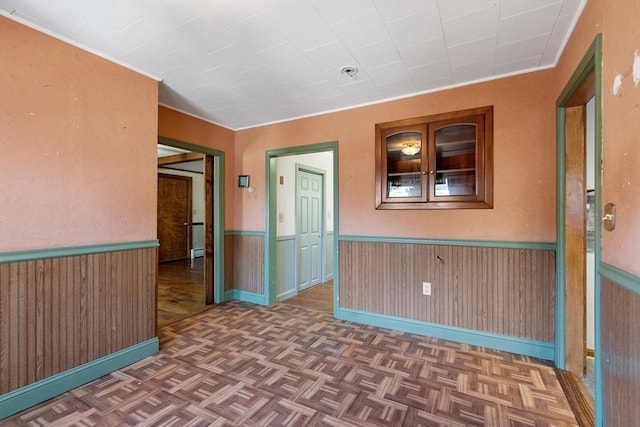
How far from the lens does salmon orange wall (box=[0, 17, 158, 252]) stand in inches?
70.7

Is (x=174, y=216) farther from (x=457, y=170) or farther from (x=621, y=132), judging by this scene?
(x=621, y=132)

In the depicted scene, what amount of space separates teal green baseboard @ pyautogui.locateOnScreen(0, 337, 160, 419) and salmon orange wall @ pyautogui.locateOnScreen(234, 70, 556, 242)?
2.27 m

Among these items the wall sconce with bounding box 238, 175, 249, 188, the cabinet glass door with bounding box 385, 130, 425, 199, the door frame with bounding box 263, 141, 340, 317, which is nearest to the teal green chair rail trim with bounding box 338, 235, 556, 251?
the cabinet glass door with bounding box 385, 130, 425, 199

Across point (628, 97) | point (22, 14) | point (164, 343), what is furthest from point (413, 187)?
point (22, 14)

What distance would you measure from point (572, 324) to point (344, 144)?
8.58 feet

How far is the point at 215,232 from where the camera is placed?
394cm

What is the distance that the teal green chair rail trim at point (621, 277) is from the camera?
1054mm

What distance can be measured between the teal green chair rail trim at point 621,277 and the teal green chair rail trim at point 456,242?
1.19m

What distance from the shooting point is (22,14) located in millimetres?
1763

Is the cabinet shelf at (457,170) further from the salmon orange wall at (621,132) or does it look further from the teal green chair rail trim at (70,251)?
the teal green chair rail trim at (70,251)

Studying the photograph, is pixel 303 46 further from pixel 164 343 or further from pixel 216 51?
pixel 164 343

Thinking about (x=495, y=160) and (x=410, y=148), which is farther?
(x=410, y=148)

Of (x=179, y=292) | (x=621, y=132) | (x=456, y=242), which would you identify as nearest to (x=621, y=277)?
(x=621, y=132)

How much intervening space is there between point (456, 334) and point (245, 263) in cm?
277
